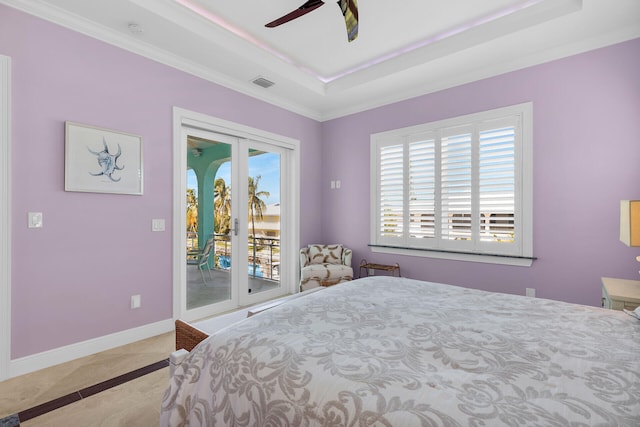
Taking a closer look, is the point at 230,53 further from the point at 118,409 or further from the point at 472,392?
the point at 472,392

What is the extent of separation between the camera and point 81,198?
8.29 ft

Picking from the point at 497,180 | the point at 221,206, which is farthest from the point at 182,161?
the point at 497,180

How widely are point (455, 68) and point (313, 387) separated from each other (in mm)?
3441

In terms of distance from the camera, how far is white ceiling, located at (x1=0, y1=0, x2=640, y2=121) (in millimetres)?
2475

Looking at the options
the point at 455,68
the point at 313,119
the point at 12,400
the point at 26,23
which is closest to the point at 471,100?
the point at 455,68

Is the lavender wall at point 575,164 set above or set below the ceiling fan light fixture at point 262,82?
below

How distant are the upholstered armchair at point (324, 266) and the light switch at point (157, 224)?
1721 mm

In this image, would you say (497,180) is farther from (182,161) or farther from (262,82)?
(182,161)

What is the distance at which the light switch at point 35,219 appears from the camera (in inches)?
89.9

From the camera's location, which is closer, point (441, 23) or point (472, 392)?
point (472, 392)

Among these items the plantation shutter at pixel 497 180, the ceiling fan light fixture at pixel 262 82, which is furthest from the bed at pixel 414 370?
the ceiling fan light fixture at pixel 262 82

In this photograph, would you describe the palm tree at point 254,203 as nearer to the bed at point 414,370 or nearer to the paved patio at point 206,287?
the paved patio at point 206,287

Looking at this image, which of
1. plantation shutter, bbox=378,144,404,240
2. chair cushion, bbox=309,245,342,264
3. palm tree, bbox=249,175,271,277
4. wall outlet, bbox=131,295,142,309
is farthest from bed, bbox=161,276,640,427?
chair cushion, bbox=309,245,342,264

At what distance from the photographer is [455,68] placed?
331 cm
